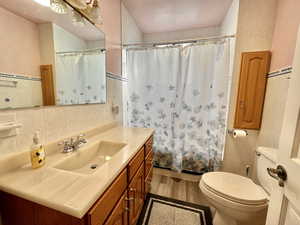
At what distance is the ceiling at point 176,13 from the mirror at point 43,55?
3.13 ft

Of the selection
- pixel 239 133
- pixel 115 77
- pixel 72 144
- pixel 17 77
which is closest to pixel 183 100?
pixel 239 133

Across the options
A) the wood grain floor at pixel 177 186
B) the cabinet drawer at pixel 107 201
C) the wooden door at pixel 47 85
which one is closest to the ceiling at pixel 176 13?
the wooden door at pixel 47 85

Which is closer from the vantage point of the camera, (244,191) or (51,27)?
(51,27)

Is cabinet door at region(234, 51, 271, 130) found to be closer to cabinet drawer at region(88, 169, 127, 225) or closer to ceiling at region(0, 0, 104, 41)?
Result: cabinet drawer at region(88, 169, 127, 225)

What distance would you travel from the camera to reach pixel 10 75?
2.30ft

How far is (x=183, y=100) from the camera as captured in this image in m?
1.82

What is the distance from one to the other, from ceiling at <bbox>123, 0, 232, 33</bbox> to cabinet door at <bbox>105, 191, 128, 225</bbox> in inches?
84.7

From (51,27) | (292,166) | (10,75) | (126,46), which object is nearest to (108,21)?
(126,46)

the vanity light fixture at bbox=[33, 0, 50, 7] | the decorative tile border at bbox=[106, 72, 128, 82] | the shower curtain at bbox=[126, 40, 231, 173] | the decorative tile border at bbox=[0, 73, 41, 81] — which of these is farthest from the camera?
the shower curtain at bbox=[126, 40, 231, 173]

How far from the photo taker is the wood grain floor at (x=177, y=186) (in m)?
1.60

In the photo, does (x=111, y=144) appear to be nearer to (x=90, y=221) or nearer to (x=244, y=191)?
(x=90, y=221)

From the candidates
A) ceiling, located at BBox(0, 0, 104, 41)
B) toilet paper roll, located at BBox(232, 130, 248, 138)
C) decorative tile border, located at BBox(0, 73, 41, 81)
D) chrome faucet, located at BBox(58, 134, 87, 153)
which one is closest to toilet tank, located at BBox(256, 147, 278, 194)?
toilet paper roll, located at BBox(232, 130, 248, 138)

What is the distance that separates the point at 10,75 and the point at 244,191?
1.79m

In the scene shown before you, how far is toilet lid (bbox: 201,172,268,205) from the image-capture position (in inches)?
40.1
